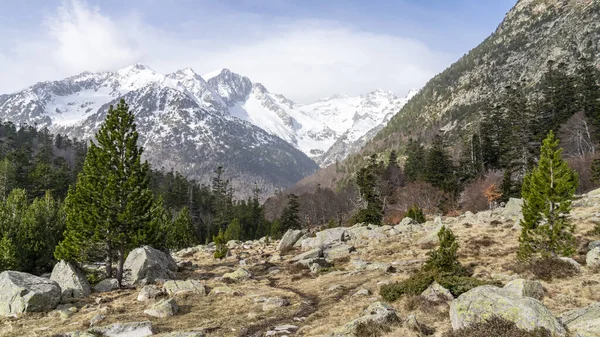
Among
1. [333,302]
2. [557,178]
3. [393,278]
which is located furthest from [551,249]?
[333,302]

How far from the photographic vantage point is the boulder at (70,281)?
2231 cm

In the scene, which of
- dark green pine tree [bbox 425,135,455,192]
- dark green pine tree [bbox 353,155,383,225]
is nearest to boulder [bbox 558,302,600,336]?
dark green pine tree [bbox 353,155,383,225]

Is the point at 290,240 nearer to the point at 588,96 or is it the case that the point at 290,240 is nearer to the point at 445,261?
the point at 445,261

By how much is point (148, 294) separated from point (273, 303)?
802 centimetres

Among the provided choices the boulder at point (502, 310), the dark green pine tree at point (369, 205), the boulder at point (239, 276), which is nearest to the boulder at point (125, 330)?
the boulder at point (502, 310)

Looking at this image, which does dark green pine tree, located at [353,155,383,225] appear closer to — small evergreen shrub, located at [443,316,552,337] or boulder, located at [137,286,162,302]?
boulder, located at [137,286,162,302]

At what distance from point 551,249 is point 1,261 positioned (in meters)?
36.8

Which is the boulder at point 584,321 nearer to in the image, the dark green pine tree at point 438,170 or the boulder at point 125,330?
the boulder at point 125,330

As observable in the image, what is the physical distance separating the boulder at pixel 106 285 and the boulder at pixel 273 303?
506 inches

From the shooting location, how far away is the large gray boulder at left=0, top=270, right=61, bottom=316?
60.5ft

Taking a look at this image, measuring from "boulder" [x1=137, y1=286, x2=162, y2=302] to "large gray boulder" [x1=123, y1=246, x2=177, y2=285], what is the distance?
5456mm

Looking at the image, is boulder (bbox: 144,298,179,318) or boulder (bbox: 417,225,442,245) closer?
boulder (bbox: 144,298,179,318)

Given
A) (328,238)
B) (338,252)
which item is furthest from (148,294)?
(328,238)

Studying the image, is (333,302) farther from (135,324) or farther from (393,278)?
(135,324)
